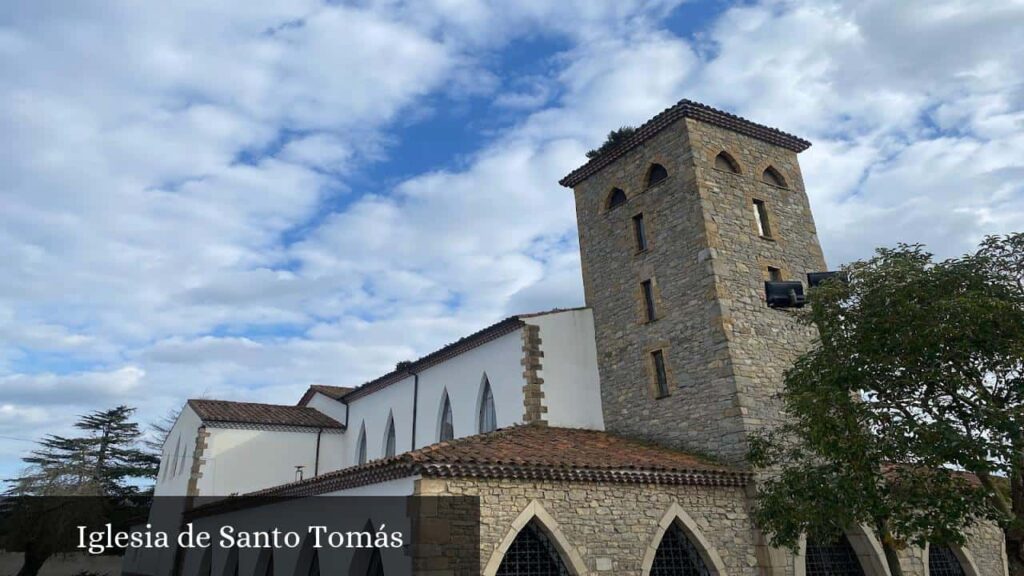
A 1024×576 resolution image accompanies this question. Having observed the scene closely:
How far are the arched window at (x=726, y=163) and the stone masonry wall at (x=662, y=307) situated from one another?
1261 mm

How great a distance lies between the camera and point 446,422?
2250 centimetres

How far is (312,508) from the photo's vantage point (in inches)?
630

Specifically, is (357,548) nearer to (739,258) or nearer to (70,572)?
(739,258)

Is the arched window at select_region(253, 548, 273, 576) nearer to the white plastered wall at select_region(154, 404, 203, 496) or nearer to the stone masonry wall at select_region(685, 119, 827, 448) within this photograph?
the white plastered wall at select_region(154, 404, 203, 496)

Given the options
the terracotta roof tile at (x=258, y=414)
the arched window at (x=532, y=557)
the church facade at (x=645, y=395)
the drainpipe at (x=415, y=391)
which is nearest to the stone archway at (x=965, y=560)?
the church facade at (x=645, y=395)

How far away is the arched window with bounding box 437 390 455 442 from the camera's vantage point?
22219 mm

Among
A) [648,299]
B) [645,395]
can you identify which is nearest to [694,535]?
[645,395]

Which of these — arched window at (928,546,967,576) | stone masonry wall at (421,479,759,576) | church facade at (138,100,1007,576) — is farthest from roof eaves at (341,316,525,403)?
arched window at (928,546,967,576)

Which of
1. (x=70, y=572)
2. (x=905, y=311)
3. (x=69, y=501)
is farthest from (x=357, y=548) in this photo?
(x=70, y=572)

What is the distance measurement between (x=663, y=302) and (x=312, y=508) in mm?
10479

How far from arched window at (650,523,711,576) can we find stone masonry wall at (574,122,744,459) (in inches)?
91.8

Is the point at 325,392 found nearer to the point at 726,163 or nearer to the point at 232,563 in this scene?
the point at 232,563

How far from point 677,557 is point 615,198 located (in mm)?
10934

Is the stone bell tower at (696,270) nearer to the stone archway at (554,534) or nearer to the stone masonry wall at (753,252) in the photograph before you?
the stone masonry wall at (753,252)
